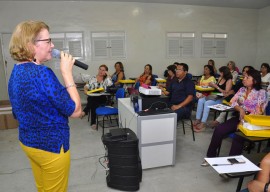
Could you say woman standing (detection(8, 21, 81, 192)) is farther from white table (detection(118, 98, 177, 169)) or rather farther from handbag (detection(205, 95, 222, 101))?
handbag (detection(205, 95, 222, 101))

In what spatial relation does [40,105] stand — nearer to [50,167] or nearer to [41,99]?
[41,99]

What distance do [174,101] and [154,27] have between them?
3.88m

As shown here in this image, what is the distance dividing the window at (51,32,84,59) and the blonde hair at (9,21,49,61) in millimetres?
5545

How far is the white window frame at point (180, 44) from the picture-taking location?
22.9 feet

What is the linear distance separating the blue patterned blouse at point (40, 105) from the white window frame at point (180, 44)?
20.7 ft

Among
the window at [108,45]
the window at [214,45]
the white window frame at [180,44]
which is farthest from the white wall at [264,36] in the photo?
the window at [108,45]

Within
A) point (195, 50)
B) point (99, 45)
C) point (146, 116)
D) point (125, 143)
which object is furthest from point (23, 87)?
point (195, 50)

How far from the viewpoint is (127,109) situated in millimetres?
2854

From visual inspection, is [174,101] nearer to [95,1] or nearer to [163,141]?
[163,141]

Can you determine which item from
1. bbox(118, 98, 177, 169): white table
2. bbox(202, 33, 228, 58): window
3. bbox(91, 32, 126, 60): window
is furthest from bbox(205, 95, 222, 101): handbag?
bbox(202, 33, 228, 58): window

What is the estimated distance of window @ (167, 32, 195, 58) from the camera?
22.9 ft

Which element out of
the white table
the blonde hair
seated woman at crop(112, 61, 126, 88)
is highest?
the blonde hair

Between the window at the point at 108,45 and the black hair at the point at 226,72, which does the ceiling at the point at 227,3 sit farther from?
the black hair at the point at 226,72

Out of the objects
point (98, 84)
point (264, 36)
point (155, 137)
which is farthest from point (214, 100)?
point (264, 36)
